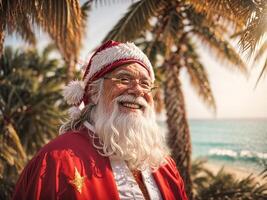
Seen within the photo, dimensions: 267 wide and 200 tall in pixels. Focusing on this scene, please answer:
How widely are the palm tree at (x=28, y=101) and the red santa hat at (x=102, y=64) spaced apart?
8630mm

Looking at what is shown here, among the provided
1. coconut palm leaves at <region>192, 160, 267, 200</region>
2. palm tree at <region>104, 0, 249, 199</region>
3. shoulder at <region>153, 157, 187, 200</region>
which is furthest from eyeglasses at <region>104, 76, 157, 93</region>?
coconut palm leaves at <region>192, 160, 267, 200</region>

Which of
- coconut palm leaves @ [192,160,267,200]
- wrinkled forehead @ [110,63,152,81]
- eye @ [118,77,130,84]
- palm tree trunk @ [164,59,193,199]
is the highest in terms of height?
wrinkled forehead @ [110,63,152,81]

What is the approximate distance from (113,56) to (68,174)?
3.31 ft

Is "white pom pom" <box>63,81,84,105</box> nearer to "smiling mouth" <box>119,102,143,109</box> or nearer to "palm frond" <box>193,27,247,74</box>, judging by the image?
"smiling mouth" <box>119,102,143,109</box>

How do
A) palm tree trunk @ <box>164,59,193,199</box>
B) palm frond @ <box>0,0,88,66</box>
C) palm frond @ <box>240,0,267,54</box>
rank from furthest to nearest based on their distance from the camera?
palm tree trunk @ <box>164,59,193,199</box> → palm frond @ <box>0,0,88,66</box> → palm frond @ <box>240,0,267,54</box>

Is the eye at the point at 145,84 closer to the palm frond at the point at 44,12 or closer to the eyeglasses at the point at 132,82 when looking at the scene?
the eyeglasses at the point at 132,82

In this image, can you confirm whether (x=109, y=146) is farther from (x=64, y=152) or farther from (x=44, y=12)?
A: (x=44, y=12)

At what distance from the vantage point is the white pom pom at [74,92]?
295 cm

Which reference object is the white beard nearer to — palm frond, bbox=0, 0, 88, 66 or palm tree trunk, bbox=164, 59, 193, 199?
palm frond, bbox=0, 0, 88, 66

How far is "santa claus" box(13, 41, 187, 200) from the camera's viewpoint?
7.61 feet

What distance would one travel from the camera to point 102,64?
111 inches

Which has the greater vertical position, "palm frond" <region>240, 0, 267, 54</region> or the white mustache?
"palm frond" <region>240, 0, 267, 54</region>

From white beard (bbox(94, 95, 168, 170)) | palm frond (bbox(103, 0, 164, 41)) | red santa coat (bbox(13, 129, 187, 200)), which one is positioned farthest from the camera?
palm frond (bbox(103, 0, 164, 41))

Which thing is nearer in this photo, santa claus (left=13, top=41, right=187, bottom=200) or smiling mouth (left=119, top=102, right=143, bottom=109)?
santa claus (left=13, top=41, right=187, bottom=200)
